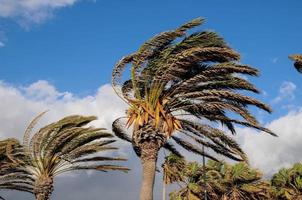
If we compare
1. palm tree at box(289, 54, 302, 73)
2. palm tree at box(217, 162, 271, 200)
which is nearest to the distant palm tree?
palm tree at box(217, 162, 271, 200)

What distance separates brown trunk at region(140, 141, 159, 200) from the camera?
15.4 m

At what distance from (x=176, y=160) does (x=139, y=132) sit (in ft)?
103

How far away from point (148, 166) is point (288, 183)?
3433cm

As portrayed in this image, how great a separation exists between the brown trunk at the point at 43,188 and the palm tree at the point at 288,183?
26.0 meters

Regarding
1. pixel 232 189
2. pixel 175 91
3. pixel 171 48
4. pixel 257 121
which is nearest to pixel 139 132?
pixel 175 91

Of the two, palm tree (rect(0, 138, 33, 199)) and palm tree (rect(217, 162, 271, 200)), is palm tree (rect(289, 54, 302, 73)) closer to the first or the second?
palm tree (rect(0, 138, 33, 199))

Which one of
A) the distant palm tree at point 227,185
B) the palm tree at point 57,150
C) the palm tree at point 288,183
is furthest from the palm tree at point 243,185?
the palm tree at point 57,150

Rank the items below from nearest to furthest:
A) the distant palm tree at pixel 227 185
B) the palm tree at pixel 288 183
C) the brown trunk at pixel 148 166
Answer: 1. the brown trunk at pixel 148 166
2. the distant palm tree at pixel 227 185
3. the palm tree at pixel 288 183

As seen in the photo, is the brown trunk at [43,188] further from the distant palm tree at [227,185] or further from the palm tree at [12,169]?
the distant palm tree at [227,185]

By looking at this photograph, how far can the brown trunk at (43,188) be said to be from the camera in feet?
85.3

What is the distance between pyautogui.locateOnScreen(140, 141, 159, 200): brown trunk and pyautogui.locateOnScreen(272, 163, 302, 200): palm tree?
3168 centimetres

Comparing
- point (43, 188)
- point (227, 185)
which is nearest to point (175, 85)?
point (43, 188)

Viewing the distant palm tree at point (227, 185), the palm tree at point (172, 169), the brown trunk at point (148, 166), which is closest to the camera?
the brown trunk at point (148, 166)

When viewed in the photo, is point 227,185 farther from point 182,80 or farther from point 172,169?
point 182,80
